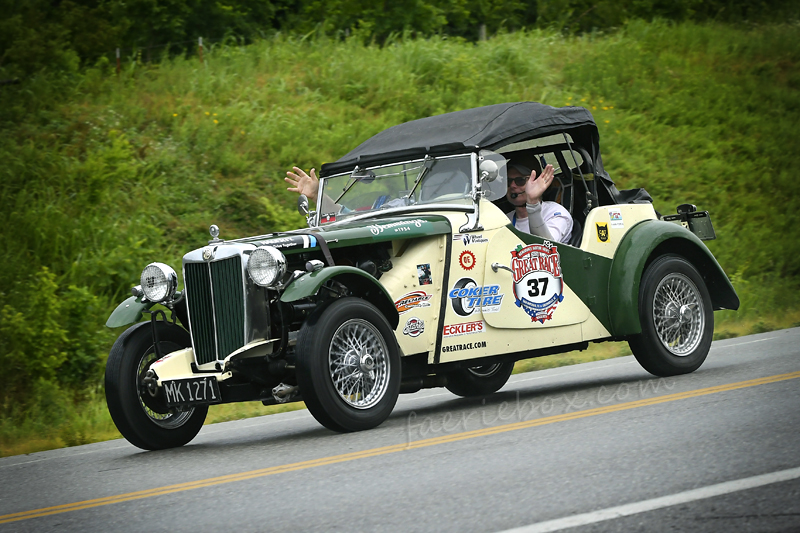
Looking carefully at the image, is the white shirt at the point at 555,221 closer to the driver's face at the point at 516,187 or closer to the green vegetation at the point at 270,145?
the driver's face at the point at 516,187

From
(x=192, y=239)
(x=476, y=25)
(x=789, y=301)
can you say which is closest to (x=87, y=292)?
(x=192, y=239)

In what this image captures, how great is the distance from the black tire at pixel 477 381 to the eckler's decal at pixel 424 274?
5.62 ft

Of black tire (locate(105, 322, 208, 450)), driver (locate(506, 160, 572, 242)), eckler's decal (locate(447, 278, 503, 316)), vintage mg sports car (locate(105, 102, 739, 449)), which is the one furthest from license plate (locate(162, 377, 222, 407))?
driver (locate(506, 160, 572, 242))

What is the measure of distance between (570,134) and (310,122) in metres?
8.66

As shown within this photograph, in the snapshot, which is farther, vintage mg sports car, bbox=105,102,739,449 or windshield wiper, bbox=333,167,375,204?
windshield wiper, bbox=333,167,375,204

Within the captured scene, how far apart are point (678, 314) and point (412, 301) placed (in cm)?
264

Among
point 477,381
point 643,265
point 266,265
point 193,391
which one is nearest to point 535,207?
point 643,265

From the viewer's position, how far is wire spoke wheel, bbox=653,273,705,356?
26.3ft

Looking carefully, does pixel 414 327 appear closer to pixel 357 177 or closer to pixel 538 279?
pixel 538 279

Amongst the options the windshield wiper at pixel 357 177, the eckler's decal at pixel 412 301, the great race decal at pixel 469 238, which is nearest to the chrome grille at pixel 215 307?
the eckler's decal at pixel 412 301

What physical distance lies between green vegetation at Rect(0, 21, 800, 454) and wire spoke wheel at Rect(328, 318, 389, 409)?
10.3ft

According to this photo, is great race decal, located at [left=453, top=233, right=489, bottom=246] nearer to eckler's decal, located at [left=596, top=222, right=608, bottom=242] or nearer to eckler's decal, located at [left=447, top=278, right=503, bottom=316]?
eckler's decal, located at [left=447, top=278, right=503, bottom=316]

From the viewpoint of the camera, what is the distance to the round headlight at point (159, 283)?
6.65m

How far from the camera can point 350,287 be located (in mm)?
6629
